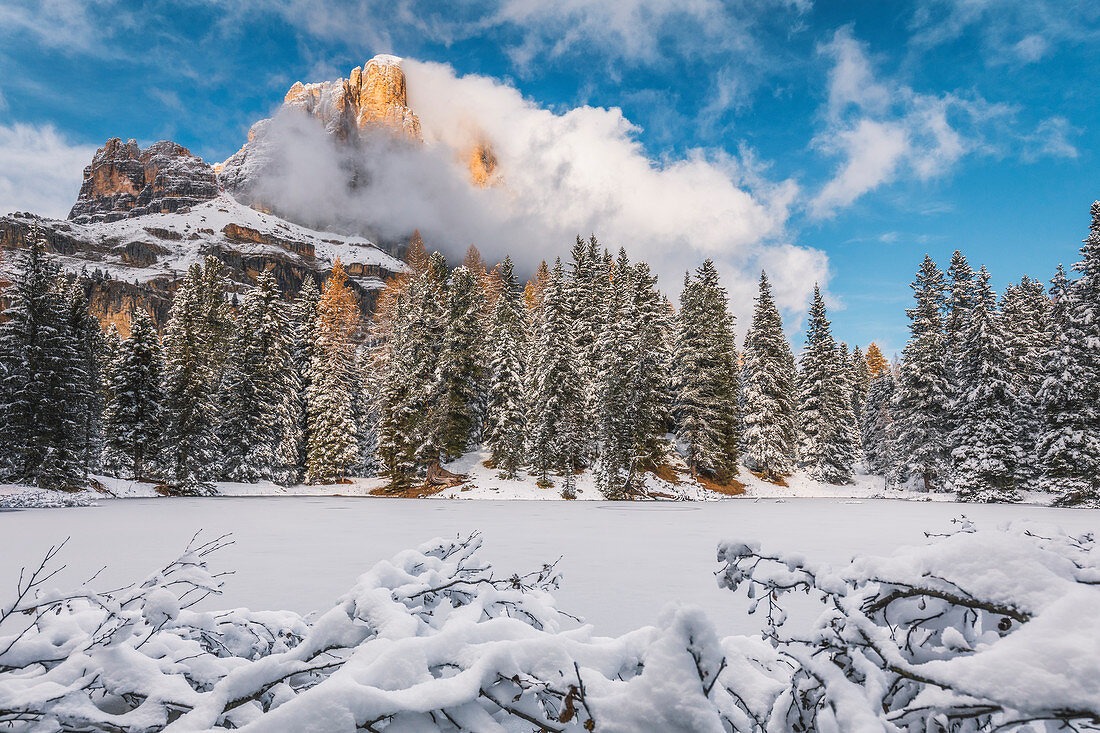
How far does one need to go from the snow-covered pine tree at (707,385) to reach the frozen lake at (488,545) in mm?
14205

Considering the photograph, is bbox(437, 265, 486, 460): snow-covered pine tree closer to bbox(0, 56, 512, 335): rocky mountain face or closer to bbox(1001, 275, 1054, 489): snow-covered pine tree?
bbox(1001, 275, 1054, 489): snow-covered pine tree

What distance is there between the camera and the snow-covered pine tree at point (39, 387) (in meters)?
22.2

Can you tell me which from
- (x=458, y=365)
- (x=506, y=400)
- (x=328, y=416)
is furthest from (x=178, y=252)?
(x=506, y=400)

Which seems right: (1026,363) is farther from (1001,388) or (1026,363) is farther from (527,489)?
(527,489)

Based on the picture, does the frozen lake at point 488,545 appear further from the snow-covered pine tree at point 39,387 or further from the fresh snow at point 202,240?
the fresh snow at point 202,240

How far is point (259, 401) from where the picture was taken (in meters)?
31.1

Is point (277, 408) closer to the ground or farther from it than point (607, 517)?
farther from it

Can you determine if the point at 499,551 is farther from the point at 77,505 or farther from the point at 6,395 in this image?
the point at 6,395

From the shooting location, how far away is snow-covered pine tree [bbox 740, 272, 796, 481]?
1307 inches

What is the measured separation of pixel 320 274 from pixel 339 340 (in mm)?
74754

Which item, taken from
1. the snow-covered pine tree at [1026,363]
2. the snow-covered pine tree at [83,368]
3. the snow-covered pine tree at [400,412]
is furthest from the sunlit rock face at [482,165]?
the snow-covered pine tree at [1026,363]

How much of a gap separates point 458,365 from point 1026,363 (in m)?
31.8

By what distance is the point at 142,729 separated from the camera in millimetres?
1105

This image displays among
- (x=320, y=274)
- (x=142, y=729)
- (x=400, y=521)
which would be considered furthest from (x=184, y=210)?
(x=142, y=729)
